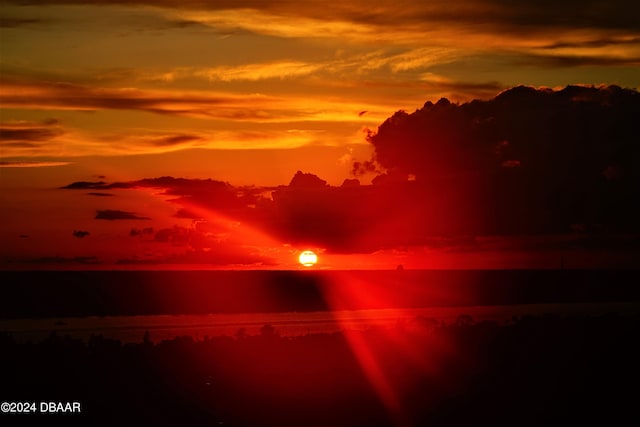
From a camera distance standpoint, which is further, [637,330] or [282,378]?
[637,330]

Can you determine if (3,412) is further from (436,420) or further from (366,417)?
(436,420)

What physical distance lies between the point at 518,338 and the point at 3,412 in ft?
133

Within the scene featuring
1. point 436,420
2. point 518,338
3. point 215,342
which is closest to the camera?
point 436,420

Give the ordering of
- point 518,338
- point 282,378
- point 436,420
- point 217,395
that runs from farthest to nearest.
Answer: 1. point 518,338
2. point 282,378
3. point 217,395
4. point 436,420

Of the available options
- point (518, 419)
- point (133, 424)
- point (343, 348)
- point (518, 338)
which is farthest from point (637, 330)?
point (133, 424)

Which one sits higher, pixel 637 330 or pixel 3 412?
pixel 3 412

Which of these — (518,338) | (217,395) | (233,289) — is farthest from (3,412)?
(233,289)

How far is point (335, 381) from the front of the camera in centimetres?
4541

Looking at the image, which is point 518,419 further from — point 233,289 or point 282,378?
point 233,289

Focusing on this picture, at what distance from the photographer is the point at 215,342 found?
201 ft

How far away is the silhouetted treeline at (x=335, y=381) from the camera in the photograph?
35719 mm

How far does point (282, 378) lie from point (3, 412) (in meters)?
15.7

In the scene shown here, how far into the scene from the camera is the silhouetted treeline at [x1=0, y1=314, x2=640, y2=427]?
35.7 m

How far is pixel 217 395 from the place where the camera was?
40.5m
